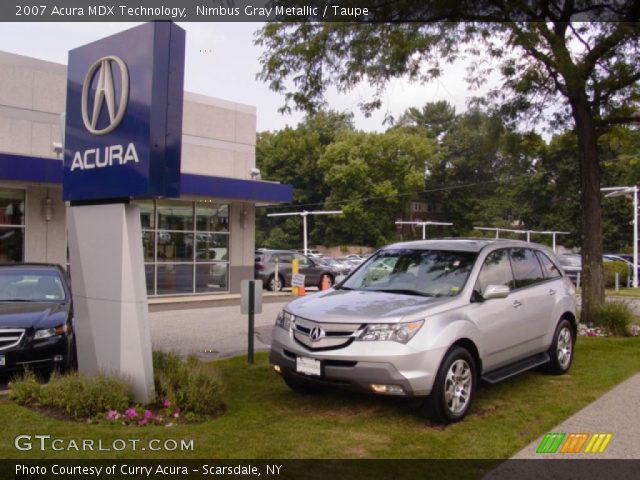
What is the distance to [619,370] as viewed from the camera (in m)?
8.55

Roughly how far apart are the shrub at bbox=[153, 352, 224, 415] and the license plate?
2.66 feet

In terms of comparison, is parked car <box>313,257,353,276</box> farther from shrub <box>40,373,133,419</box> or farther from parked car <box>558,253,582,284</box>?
shrub <box>40,373,133,419</box>

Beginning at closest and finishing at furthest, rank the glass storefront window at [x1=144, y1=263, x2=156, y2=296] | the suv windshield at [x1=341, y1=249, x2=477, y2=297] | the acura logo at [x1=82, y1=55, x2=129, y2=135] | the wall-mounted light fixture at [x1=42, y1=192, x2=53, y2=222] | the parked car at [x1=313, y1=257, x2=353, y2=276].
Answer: the acura logo at [x1=82, y1=55, x2=129, y2=135], the suv windshield at [x1=341, y1=249, x2=477, y2=297], the wall-mounted light fixture at [x1=42, y1=192, x2=53, y2=222], the glass storefront window at [x1=144, y1=263, x2=156, y2=296], the parked car at [x1=313, y1=257, x2=353, y2=276]

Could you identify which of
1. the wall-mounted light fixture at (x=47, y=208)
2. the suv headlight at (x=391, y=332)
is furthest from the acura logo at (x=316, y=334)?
the wall-mounted light fixture at (x=47, y=208)

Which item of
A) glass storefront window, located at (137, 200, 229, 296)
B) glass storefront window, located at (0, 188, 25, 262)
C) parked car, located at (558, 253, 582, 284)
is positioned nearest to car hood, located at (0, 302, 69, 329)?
glass storefront window, located at (0, 188, 25, 262)

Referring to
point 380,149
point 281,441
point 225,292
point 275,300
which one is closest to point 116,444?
point 281,441

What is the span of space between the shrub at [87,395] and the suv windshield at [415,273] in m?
2.75

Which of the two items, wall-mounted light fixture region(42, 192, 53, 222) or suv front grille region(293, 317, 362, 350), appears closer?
suv front grille region(293, 317, 362, 350)

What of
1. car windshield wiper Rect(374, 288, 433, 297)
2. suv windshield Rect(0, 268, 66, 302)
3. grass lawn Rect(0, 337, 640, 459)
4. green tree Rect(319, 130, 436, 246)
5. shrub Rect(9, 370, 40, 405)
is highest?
green tree Rect(319, 130, 436, 246)

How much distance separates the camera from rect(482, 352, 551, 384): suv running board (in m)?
6.46

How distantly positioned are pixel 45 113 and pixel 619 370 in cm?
1474

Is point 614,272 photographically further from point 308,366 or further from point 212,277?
point 308,366

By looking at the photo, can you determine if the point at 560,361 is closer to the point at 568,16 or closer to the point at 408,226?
the point at 568,16

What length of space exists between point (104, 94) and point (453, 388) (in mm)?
4437
